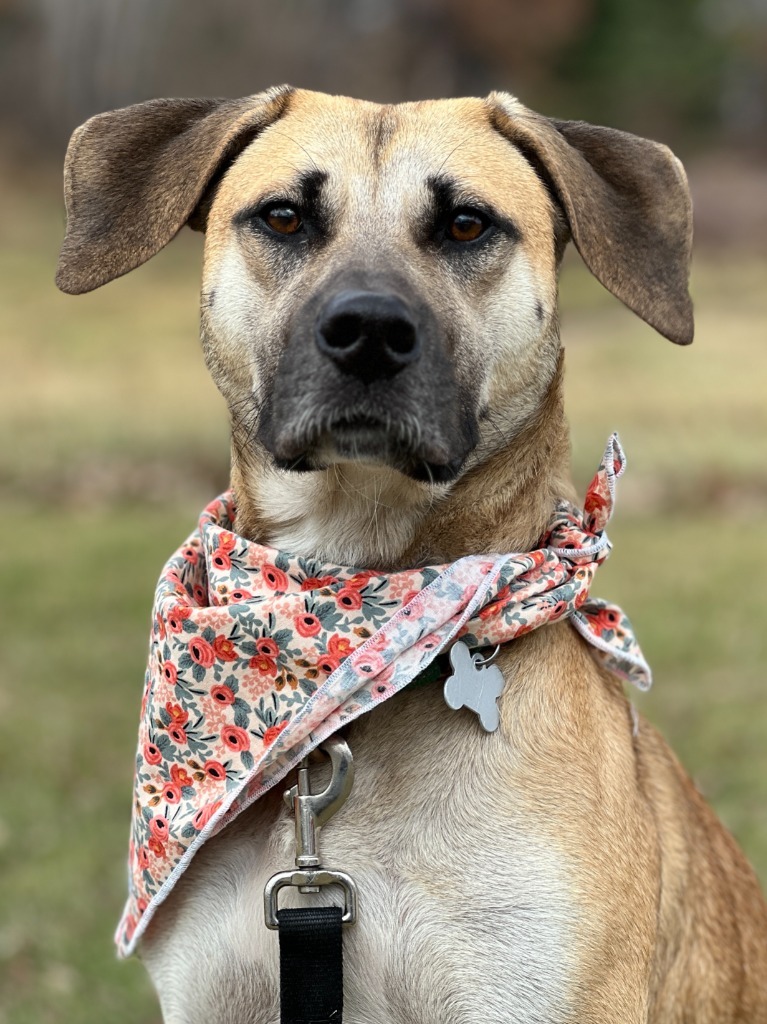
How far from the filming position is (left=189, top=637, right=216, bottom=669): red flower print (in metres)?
2.58

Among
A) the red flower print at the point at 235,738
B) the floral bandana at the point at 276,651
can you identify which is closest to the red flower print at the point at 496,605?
the floral bandana at the point at 276,651

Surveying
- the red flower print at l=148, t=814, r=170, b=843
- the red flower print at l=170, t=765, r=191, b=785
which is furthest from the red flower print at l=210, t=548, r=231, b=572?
the red flower print at l=148, t=814, r=170, b=843

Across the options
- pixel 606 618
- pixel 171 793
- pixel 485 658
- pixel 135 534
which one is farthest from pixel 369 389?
pixel 135 534

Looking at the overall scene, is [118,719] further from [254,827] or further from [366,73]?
[366,73]

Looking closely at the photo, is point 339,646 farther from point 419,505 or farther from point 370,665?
point 419,505

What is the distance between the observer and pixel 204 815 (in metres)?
2.49

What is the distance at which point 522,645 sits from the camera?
2572mm

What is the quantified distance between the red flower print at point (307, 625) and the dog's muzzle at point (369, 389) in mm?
296

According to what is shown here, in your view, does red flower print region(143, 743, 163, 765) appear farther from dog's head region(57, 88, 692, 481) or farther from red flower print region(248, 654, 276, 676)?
dog's head region(57, 88, 692, 481)

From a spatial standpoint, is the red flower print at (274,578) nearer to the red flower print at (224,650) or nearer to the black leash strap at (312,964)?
the red flower print at (224,650)

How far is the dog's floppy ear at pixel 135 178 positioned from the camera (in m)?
2.80

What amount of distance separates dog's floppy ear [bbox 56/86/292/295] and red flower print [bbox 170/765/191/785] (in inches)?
41.4

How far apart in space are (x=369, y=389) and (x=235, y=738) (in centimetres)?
75

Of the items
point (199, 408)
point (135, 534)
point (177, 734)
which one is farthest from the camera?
point (199, 408)
